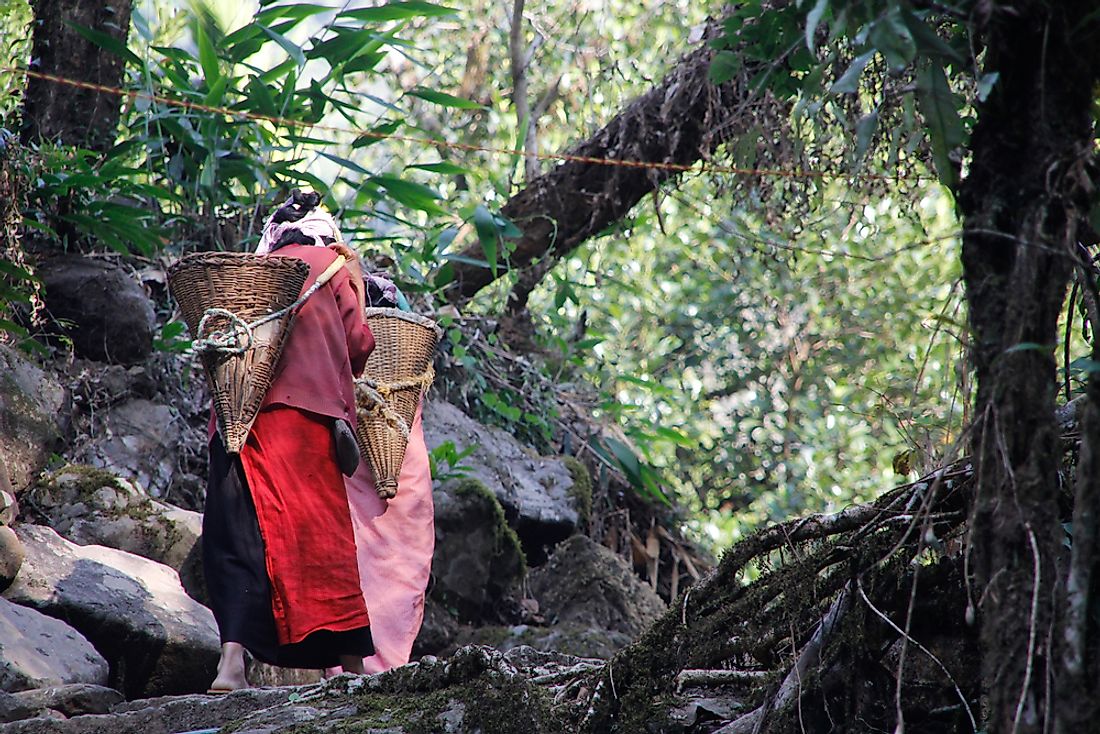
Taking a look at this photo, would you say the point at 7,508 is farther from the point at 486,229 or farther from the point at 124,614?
the point at 486,229

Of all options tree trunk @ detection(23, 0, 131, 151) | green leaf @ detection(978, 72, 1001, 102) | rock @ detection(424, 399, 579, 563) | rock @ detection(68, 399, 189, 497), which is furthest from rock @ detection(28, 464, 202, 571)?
green leaf @ detection(978, 72, 1001, 102)

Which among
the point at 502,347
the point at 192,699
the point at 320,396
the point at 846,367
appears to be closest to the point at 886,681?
the point at 192,699

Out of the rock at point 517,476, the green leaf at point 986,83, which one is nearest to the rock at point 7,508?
the rock at point 517,476

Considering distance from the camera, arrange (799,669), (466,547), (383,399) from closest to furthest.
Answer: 1. (799,669)
2. (383,399)
3. (466,547)

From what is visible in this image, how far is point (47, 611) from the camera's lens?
161 inches

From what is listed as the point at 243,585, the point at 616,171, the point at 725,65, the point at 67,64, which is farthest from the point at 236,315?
the point at 616,171

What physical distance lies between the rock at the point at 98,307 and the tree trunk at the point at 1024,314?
17.6 ft

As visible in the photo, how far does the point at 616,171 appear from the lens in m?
7.18

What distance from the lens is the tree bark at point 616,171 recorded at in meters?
6.67

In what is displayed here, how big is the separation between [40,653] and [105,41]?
3646 millimetres

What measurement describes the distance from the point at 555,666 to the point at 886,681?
116 cm

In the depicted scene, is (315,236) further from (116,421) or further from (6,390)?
(116,421)

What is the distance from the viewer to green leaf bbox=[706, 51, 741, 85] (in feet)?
8.46

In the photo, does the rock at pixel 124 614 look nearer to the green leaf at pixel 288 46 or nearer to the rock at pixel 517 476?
the rock at pixel 517 476
